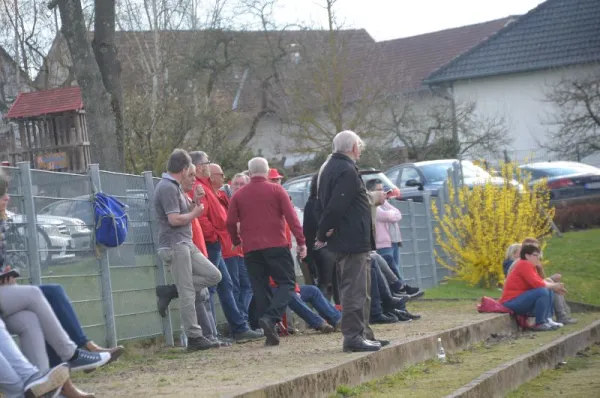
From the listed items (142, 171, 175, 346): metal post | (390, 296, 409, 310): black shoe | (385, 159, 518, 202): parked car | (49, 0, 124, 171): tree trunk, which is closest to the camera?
(142, 171, 175, 346): metal post

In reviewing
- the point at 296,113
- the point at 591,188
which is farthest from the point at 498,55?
the point at 591,188

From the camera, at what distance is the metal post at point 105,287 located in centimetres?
1191

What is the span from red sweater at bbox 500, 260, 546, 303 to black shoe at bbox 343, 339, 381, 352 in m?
5.97

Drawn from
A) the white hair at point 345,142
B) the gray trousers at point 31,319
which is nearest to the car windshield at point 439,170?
the white hair at point 345,142

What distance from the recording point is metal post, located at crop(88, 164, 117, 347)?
39.1 feet

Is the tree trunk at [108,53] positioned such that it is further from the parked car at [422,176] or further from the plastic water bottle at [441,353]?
the parked car at [422,176]

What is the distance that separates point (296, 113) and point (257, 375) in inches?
1285

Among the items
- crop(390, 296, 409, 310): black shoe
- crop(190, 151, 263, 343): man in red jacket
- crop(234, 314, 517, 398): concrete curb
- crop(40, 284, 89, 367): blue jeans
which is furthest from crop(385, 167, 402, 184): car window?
crop(40, 284, 89, 367): blue jeans

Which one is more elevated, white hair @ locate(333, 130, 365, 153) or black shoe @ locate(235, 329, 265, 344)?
white hair @ locate(333, 130, 365, 153)

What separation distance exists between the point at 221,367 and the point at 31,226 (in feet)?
6.88

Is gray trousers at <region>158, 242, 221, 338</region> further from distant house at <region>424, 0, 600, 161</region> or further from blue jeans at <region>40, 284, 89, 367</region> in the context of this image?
distant house at <region>424, 0, 600, 161</region>

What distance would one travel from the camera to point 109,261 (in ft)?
40.1

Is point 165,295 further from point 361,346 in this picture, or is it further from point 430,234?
point 430,234

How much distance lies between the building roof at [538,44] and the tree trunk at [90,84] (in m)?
34.6
